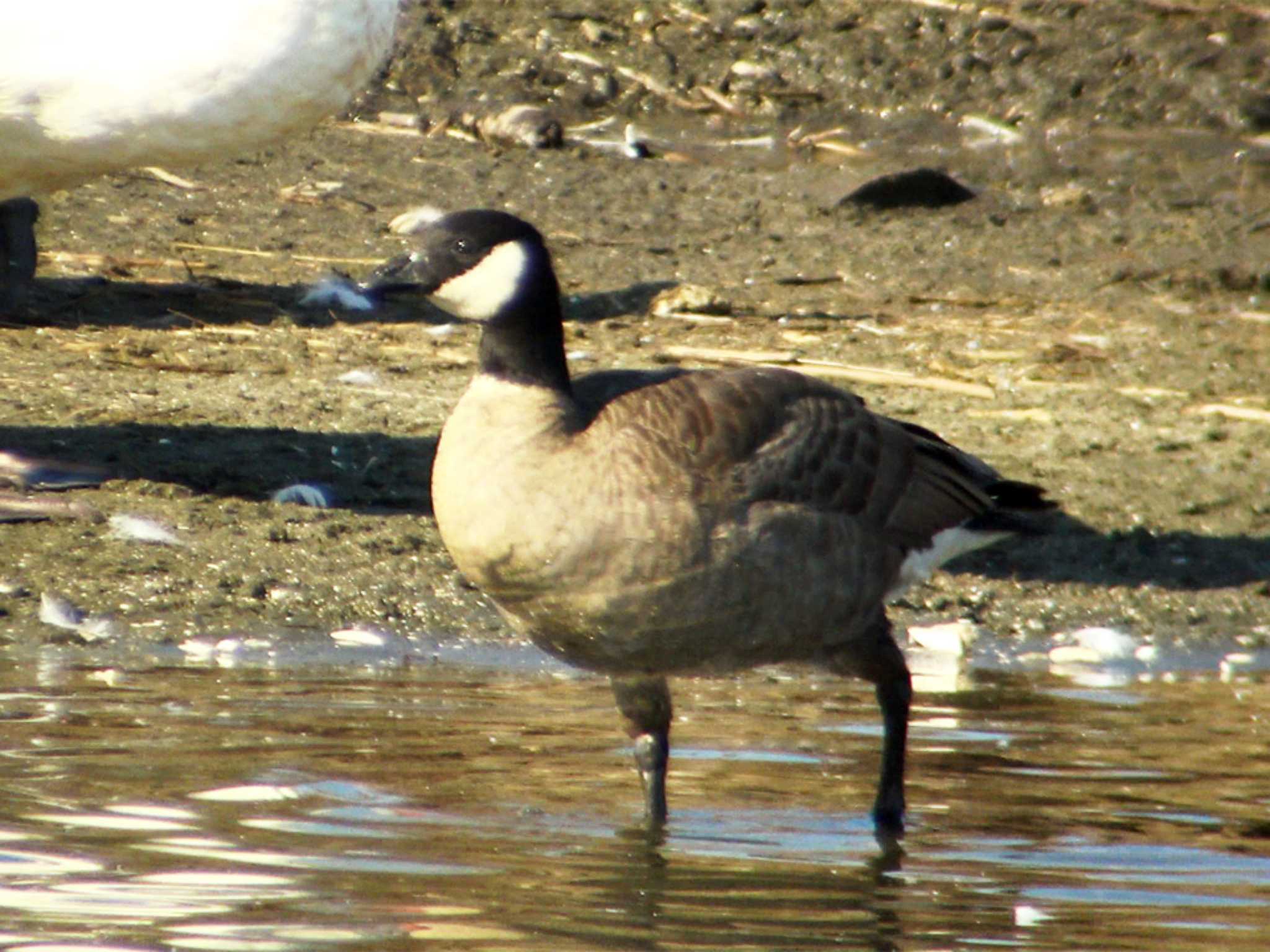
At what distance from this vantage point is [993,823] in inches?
182

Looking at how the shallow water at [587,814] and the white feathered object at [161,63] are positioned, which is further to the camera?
the white feathered object at [161,63]

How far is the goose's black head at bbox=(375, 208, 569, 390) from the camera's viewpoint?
14.9ft

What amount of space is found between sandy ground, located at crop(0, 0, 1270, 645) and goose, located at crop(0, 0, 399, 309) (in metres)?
1.10

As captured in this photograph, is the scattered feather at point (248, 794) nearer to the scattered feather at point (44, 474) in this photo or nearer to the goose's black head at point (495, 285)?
the goose's black head at point (495, 285)

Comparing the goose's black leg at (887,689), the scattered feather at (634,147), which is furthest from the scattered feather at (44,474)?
the scattered feather at (634,147)

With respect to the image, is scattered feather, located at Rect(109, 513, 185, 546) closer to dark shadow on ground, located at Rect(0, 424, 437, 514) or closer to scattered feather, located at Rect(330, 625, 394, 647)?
dark shadow on ground, located at Rect(0, 424, 437, 514)

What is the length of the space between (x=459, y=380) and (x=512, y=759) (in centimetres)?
317

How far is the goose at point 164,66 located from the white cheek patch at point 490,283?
1723 mm

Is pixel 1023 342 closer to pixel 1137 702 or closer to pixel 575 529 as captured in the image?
pixel 1137 702

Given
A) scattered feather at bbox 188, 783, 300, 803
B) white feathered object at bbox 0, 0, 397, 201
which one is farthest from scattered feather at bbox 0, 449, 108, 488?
scattered feather at bbox 188, 783, 300, 803

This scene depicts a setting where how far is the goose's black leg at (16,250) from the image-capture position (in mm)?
7941

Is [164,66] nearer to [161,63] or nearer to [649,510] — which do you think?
[161,63]

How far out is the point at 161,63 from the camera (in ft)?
19.9

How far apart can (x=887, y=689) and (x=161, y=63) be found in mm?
2614
